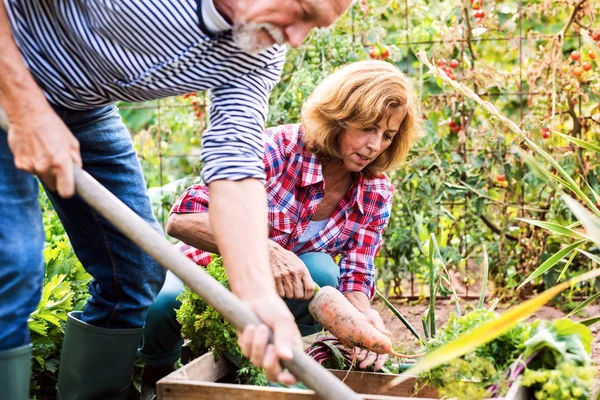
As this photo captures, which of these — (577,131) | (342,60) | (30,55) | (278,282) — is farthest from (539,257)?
(30,55)

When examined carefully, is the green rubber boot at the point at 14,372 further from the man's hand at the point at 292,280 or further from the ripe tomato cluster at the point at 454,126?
the ripe tomato cluster at the point at 454,126

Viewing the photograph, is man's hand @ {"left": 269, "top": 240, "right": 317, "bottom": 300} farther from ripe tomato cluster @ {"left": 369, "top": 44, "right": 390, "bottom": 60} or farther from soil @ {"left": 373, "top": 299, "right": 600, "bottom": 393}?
ripe tomato cluster @ {"left": 369, "top": 44, "right": 390, "bottom": 60}

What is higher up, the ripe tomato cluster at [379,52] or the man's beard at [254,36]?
the ripe tomato cluster at [379,52]

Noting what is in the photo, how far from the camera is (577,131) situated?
3686 millimetres

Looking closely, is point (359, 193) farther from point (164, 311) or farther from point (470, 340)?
point (470, 340)

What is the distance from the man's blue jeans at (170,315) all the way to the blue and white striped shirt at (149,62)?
2.42 feet

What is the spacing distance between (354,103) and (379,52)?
1.37 metres

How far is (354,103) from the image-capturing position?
8.00 ft

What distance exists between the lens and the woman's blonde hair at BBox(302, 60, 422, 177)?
244 centimetres

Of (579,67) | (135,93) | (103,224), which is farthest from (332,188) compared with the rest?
(579,67)

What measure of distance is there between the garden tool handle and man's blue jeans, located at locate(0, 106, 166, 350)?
0.16 meters

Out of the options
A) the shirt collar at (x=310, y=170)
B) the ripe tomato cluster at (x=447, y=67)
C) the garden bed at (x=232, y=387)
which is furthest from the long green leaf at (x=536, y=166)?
the ripe tomato cluster at (x=447, y=67)

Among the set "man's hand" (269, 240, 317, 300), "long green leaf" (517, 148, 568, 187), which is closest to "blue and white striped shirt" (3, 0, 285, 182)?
"man's hand" (269, 240, 317, 300)

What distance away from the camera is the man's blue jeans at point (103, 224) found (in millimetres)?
1656
